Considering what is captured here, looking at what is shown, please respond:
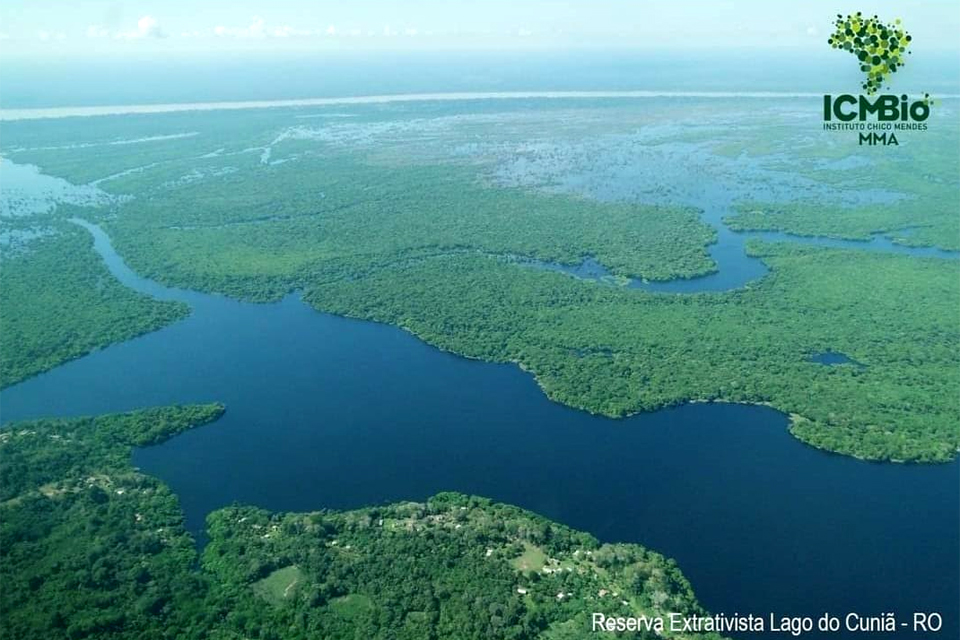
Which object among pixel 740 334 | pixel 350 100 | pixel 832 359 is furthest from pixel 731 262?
pixel 350 100

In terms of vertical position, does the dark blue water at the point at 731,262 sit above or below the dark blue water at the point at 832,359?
above

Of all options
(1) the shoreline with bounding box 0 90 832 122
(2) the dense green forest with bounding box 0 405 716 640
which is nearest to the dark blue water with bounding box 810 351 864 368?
(2) the dense green forest with bounding box 0 405 716 640

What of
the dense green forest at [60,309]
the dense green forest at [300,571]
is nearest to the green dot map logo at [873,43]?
the dense green forest at [300,571]

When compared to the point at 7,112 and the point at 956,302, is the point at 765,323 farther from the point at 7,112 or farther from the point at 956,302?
the point at 7,112

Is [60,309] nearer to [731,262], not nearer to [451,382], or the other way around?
[451,382]

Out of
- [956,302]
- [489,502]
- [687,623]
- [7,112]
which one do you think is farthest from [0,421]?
[7,112]

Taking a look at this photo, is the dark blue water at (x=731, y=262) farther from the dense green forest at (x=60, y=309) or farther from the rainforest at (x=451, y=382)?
the dense green forest at (x=60, y=309)

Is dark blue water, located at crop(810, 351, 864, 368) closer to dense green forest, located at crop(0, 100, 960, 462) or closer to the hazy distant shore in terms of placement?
dense green forest, located at crop(0, 100, 960, 462)
